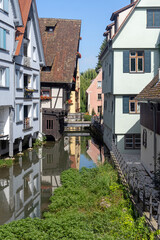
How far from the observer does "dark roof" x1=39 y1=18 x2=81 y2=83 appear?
34750 mm

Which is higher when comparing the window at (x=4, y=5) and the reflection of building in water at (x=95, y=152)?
the window at (x=4, y=5)

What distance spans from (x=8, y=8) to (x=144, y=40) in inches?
384

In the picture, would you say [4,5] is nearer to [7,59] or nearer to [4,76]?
[7,59]

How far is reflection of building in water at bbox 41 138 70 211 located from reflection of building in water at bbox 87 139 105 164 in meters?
2.04

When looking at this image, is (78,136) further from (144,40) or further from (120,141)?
(144,40)

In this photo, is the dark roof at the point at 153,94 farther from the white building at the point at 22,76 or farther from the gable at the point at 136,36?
the white building at the point at 22,76

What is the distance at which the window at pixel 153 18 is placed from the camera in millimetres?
22203

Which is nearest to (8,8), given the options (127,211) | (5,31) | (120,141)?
(5,31)

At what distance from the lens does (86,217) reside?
10.6m

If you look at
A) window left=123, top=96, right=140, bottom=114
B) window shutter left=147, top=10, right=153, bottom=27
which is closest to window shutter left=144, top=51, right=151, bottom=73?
window shutter left=147, top=10, right=153, bottom=27

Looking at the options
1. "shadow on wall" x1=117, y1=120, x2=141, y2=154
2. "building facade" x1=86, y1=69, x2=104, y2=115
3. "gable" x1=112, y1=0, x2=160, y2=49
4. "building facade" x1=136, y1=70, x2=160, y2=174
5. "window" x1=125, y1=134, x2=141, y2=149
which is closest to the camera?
"building facade" x1=136, y1=70, x2=160, y2=174

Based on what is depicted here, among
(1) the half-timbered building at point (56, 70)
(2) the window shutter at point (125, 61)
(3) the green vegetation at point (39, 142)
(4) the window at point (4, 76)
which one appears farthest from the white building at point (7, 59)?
(1) the half-timbered building at point (56, 70)

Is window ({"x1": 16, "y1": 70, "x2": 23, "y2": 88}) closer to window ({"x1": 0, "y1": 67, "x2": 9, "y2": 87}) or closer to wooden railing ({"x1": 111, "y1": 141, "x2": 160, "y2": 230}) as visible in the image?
window ({"x1": 0, "y1": 67, "x2": 9, "y2": 87})

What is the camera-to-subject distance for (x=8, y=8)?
2202cm
